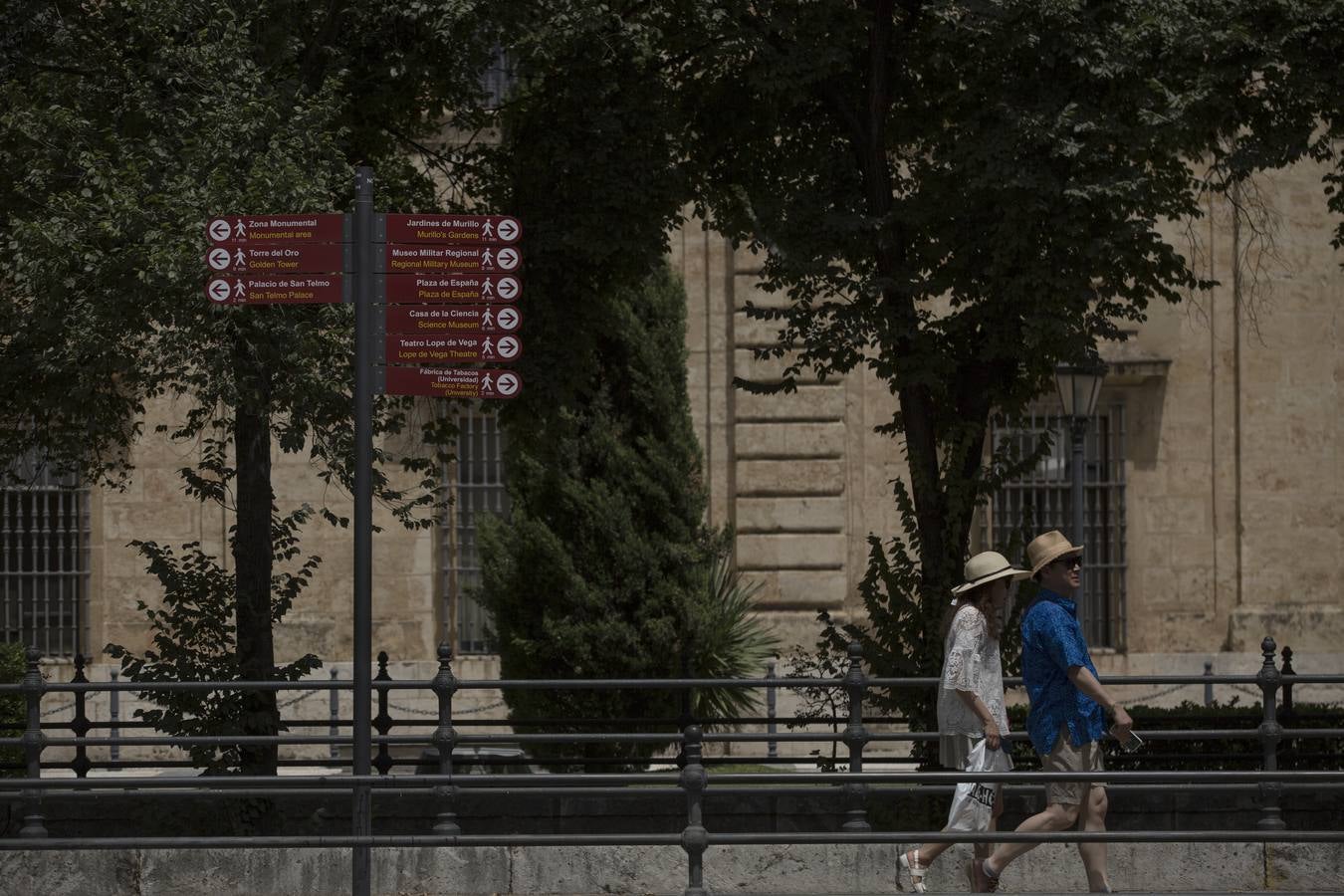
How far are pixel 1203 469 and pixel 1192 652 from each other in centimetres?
214

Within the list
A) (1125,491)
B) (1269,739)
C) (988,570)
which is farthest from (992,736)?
(1125,491)

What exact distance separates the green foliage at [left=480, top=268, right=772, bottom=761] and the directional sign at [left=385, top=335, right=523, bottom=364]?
35.7 ft

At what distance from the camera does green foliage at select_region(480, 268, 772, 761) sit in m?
20.4

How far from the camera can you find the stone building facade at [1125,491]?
2227 cm

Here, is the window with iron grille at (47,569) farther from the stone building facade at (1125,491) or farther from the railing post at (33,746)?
the railing post at (33,746)

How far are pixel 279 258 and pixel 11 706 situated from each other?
9.95m

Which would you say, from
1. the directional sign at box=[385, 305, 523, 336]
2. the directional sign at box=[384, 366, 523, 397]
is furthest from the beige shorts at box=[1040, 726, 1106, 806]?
the directional sign at box=[385, 305, 523, 336]

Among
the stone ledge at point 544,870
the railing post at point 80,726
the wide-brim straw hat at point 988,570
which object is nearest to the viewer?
the wide-brim straw hat at point 988,570

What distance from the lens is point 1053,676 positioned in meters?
9.62

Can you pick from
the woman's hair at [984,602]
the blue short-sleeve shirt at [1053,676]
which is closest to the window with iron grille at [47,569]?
the woman's hair at [984,602]

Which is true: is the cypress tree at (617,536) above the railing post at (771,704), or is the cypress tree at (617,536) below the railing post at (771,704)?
above

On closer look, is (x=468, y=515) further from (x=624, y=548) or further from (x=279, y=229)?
(x=279, y=229)

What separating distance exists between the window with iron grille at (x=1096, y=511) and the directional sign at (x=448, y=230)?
14374 millimetres

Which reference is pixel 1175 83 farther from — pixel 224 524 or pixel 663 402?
pixel 224 524
